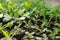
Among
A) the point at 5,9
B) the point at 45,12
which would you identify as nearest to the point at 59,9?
the point at 45,12

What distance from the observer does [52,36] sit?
7.01 feet

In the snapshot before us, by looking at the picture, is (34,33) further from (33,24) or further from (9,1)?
(9,1)

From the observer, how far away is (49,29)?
226 centimetres

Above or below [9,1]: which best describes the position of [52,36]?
below

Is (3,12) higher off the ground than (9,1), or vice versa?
(9,1)

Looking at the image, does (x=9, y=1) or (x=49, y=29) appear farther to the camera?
(x=9, y=1)

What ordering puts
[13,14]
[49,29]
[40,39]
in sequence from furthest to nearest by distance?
1. [13,14]
2. [49,29]
3. [40,39]

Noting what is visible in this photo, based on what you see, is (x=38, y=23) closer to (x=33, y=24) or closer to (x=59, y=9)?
(x=33, y=24)

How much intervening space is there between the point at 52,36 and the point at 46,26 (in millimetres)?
170

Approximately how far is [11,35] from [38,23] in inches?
14.5

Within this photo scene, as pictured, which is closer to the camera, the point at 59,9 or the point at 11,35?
the point at 11,35

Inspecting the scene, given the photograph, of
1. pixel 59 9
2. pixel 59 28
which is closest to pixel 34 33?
pixel 59 28

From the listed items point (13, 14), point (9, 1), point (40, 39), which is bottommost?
point (40, 39)

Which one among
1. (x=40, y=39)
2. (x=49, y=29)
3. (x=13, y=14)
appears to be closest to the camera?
(x=40, y=39)
